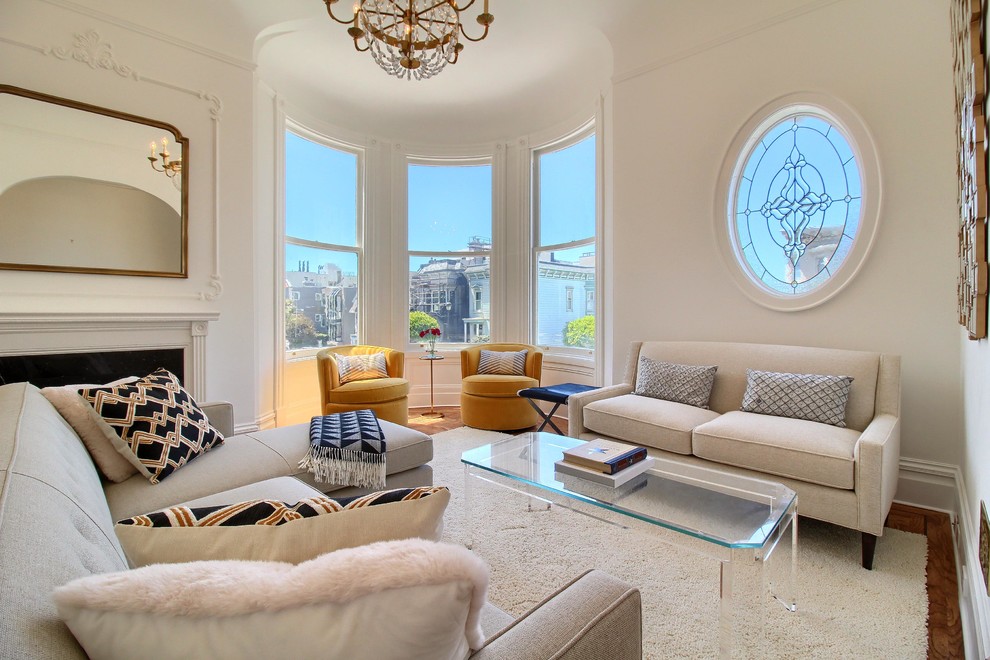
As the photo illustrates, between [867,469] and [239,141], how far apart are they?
4.57m

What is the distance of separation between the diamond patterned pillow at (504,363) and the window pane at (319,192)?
2.07 m

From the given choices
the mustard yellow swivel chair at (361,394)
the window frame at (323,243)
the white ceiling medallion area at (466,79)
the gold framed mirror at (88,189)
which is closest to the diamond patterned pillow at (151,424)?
the gold framed mirror at (88,189)

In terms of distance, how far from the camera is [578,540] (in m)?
2.30

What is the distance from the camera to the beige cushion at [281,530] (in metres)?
0.74

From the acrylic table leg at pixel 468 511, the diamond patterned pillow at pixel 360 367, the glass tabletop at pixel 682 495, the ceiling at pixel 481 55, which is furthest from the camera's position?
the diamond patterned pillow at pixel 360 367

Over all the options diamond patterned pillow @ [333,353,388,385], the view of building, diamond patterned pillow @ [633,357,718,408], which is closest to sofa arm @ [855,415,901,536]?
diamond patterned pillow @ [633,357,718,408]

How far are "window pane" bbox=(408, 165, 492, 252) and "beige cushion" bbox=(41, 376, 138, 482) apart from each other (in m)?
4.17

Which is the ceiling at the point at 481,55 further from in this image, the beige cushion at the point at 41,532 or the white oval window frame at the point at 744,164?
the beige cushion at the point at 41,532

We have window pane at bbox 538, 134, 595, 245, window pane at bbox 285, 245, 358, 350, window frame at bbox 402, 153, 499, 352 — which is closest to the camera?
window pane at bbox 285, 245, 358, 350

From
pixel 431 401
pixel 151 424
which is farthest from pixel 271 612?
pixel 431 401

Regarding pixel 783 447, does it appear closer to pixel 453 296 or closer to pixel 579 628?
pixel 579 628

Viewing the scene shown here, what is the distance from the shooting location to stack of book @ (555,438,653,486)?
1.94m

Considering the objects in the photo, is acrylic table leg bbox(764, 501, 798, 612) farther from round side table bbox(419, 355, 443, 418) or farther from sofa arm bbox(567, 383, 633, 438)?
round side table bbox(419, 355, 443, 418)

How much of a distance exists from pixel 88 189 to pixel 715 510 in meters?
4.11
